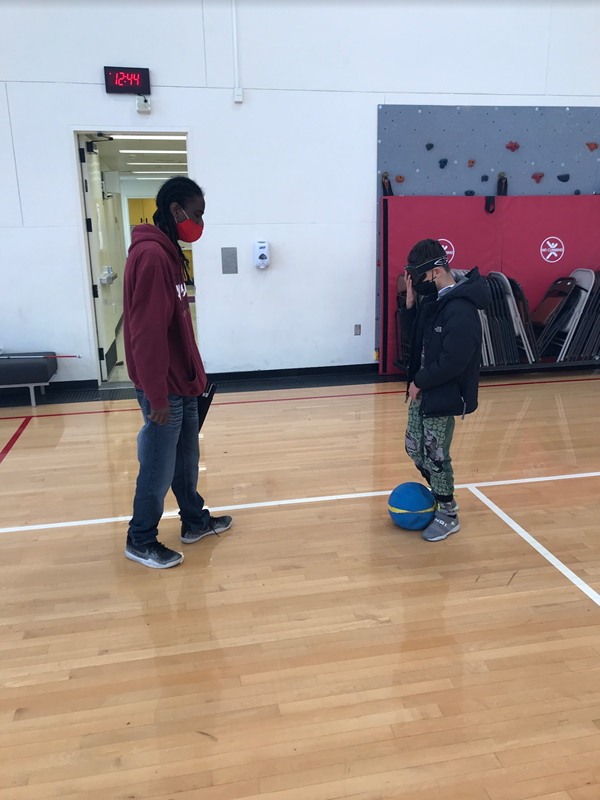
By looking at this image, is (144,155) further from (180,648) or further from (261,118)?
(180,648)

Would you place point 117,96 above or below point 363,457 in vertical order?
above

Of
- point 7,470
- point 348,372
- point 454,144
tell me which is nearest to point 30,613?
point 7,470

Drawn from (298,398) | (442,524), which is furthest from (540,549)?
(298,398)

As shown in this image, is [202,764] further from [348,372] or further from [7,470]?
[348,372]

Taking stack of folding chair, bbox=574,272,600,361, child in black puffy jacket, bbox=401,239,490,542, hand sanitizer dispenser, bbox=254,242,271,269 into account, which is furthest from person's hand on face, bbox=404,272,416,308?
stack of folding chair, bbox=574,272,600,361

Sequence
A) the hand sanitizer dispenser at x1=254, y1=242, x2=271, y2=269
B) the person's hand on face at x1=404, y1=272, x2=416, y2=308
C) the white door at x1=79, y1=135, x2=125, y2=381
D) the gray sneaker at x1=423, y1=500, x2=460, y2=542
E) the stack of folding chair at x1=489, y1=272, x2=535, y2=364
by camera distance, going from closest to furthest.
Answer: the person's hand on face at x1=404, y1=272, x2=416, y2=308
the gray sneaker at x1=423, y1=500, x2=460, y2=542
the white door at x1=79, y1=135, x2=125, y2=381
the hand sanitizer dispenser at x1=254, y1=242, x2=271, y2=269
the stack of folding chair at x1=489, y1=272, x2=535, y2=364

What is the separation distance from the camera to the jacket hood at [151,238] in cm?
253

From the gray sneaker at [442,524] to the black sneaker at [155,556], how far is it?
1.29 metres

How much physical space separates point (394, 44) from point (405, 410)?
3.82 meters

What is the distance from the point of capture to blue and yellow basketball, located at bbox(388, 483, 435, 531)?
3.17 meters

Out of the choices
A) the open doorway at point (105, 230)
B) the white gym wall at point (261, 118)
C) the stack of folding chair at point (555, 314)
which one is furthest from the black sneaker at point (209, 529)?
the stack of folding chair at point (555, 314)

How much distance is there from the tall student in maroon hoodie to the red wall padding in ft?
13.3

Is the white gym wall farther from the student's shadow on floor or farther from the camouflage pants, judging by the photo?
the student's shadow on floor

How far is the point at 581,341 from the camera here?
6562 mm
